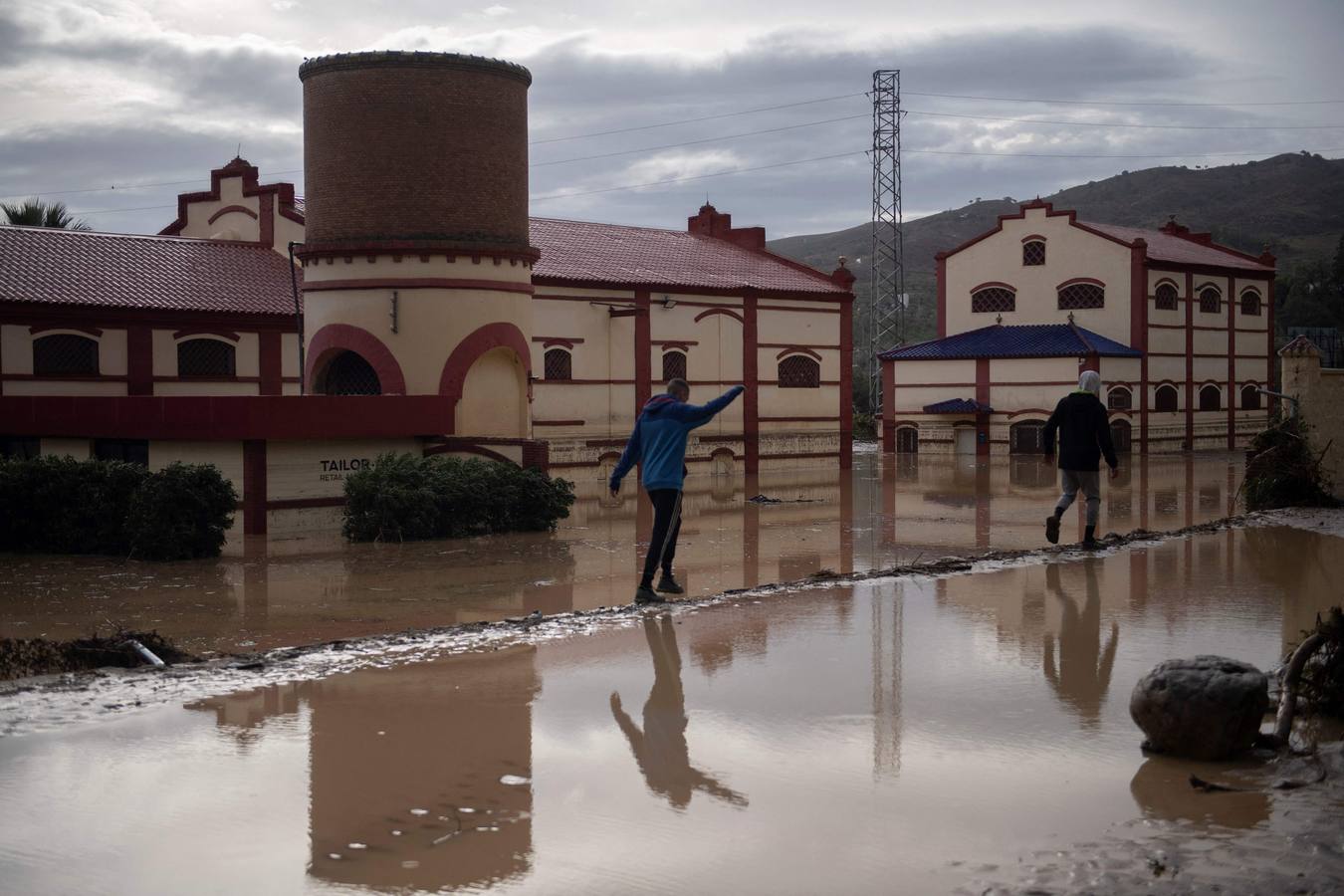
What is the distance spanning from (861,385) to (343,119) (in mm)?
46754

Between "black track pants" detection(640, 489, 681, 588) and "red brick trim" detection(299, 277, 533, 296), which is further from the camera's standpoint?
"red brick trim" detection(299, 277, 533, 296)

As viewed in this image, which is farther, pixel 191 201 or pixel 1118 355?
pixel 1118 355

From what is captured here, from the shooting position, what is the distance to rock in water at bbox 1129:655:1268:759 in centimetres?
693

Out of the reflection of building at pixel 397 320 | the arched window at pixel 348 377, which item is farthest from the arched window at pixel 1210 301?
the arched window at pixel 348 377

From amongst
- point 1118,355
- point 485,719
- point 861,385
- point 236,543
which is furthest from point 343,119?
point 861,385

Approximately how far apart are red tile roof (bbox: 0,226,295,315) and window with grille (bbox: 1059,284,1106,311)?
25041mm

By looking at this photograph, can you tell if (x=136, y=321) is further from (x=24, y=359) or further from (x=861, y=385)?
(x=861, y=385)

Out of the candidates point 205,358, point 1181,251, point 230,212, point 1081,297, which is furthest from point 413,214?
point 1181,251

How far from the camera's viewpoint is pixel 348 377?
79.4 ft

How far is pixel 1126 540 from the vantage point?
664 inches

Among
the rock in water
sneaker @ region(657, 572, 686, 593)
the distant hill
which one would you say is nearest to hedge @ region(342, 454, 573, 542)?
sneaker @ region(657, 572, 686, 593)

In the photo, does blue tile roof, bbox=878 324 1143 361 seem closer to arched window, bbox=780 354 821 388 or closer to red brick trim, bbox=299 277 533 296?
arched window, bbox=780 354 821 388

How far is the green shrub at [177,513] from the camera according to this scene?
16922 mm

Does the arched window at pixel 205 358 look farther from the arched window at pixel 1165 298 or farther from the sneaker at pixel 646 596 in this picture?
the arched window at pixel 1165 298
